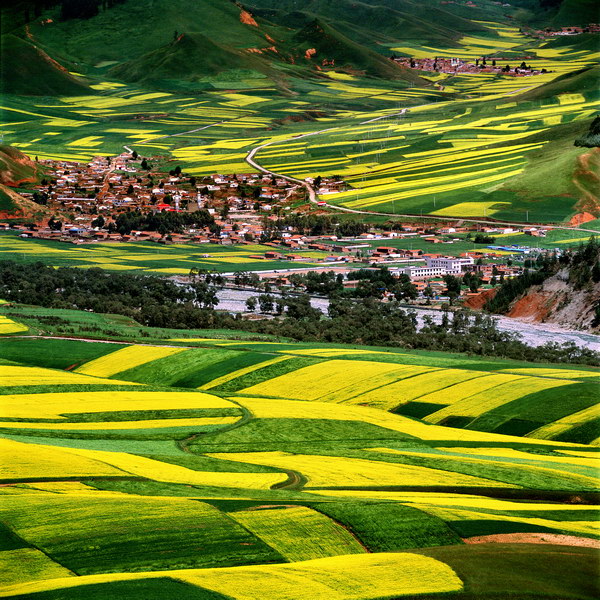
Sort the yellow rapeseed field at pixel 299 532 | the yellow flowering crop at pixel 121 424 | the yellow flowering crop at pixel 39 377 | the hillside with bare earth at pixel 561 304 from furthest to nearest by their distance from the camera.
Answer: the hillside with bare earth at pixel 561 304
the yellow flowering crop at pixel 39 377
the yellow flowering crop at pixel 121 424
the yellow rapeseed field at pixel 299 532

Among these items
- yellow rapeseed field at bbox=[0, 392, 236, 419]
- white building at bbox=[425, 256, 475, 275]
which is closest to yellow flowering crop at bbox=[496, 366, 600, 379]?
yellow rapeseed field at bbox=[0, 392, 236, 419]

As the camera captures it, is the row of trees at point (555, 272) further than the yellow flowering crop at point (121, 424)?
Yes

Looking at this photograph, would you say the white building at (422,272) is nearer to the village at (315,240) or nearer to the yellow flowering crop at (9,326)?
the village at (315,240)

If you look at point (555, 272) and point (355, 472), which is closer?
point (355, 472)

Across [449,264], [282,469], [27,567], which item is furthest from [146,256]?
[27,567]

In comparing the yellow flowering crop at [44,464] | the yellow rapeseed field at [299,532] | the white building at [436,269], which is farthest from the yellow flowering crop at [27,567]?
the white building at [436,269]

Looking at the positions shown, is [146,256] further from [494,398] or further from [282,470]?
[282,470]
